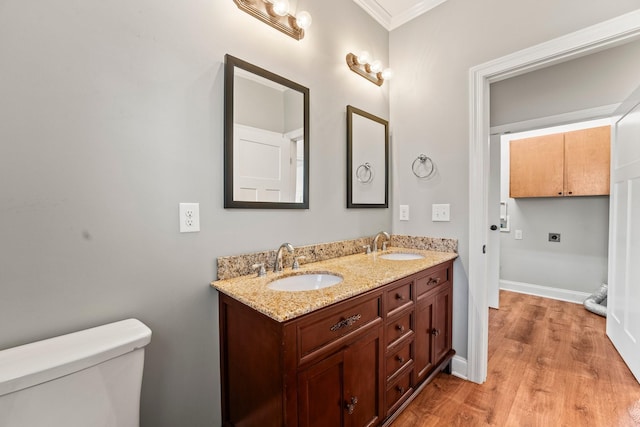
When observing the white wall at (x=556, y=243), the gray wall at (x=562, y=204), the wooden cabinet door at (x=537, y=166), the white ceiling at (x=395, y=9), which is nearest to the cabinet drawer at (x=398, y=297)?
the white ceiling at (x=395, y=9)

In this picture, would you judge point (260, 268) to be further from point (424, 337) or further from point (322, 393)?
point (424, 337)

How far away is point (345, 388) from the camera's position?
108cm

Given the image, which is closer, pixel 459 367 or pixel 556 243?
pixel 459 367

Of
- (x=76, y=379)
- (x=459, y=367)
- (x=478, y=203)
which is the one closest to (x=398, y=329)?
(x=459, y=367)

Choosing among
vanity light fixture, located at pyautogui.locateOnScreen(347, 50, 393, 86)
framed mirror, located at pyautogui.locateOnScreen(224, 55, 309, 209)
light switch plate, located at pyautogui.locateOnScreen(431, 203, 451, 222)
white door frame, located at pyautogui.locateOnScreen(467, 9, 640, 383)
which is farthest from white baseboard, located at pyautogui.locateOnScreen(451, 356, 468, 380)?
vanity light fixture, located at pyautogui.locateOnScreen(347, 50, 393, 86)

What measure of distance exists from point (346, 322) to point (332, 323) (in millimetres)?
84

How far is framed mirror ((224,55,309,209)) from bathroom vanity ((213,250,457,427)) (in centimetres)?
41

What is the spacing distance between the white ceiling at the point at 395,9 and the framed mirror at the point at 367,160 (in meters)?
0.78

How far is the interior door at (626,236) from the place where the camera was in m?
1.80

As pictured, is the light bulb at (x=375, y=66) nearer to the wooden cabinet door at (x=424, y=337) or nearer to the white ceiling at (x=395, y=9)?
the white ceiling at (x=395, y=9)

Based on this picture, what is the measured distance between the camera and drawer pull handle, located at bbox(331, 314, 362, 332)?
1042mm

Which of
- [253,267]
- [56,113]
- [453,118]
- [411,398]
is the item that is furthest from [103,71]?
[411,398]

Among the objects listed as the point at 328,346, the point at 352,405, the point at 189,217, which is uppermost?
the point at 189,217

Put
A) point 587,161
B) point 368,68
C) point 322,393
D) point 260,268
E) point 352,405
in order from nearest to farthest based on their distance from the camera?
point 322,393 → point 352,405 → point 260,268 → point 368,68 → point 587,161
